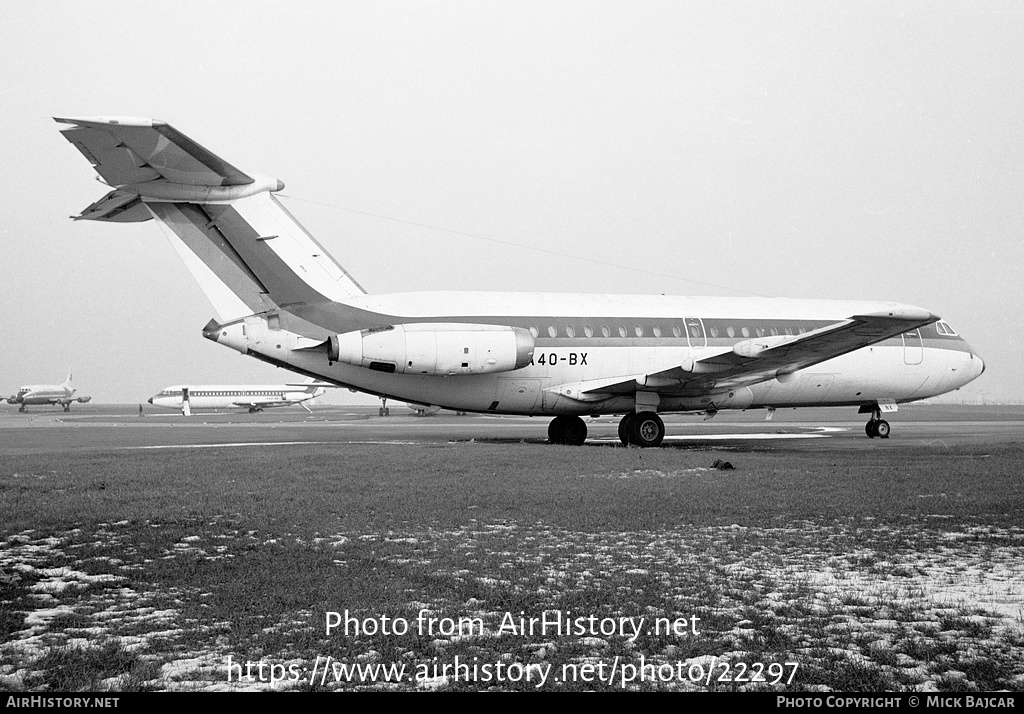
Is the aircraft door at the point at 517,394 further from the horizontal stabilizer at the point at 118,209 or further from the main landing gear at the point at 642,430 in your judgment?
the horizontal stabilizer at the point at 118,209

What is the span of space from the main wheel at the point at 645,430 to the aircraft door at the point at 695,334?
2.41 meters

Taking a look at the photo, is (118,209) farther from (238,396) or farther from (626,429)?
(238,396)

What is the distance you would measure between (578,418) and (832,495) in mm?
12907

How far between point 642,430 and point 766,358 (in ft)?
11.4

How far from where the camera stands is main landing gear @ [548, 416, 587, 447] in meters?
23.0

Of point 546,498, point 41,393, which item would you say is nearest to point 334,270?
point 546,498

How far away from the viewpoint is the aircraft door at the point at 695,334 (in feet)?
73.8

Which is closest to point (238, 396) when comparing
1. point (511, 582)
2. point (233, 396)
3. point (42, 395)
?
point (233, 396)

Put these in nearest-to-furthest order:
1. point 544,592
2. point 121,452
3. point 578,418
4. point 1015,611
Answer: point 1015,611, point 544,592, point 121,452, point 578,418

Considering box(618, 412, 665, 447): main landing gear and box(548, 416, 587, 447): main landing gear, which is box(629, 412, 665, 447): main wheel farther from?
box(548, 416, 587, 447): main landing gear

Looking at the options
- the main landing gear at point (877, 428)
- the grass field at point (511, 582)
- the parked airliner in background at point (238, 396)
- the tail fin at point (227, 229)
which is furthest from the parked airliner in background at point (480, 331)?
the parked airliner in background at point (238, 396)

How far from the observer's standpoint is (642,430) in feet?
69.6
